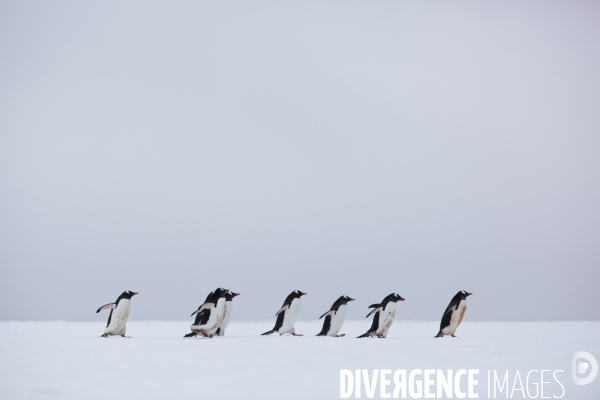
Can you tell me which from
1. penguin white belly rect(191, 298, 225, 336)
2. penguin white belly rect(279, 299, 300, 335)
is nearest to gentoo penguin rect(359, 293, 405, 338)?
penguin white belly rect(279, 299, 300, 335)

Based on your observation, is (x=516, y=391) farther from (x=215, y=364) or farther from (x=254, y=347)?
(x=254, y=347)

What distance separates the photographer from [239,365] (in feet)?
19.1

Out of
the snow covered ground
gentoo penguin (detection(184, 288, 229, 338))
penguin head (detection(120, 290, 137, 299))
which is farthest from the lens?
penguin head (detection(120, 290, 137, 299))

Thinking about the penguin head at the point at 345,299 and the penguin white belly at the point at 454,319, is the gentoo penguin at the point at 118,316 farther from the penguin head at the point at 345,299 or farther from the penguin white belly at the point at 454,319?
the penguin white belly at the point at 454,319

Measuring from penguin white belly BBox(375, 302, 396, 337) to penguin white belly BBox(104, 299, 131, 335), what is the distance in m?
3.86

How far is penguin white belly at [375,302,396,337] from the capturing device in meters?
9.98

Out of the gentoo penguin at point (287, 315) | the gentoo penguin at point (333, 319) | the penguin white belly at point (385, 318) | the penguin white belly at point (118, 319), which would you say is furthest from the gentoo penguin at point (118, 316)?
the penguin white belly at point (385, 318)

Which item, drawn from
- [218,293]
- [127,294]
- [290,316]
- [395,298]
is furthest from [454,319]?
[127,294]

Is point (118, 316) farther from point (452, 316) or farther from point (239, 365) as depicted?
point (452, 316)

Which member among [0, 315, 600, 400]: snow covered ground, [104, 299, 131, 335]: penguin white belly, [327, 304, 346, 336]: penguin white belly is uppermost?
[327, 304, 346, 336]: penguin white belly

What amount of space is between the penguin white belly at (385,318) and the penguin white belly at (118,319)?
3.86m

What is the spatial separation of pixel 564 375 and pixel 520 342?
287cm

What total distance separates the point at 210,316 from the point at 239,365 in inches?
149

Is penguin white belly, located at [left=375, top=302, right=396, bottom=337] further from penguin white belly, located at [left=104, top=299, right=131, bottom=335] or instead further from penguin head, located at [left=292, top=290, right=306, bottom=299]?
penguin white belly, located at [left=104, top=299, right=131, bottom=335]
